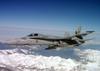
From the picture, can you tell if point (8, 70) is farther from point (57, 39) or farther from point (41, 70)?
point (57, 39)

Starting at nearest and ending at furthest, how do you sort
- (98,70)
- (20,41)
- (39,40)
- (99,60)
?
(20,41), (39,40), (98,70), (99,60)

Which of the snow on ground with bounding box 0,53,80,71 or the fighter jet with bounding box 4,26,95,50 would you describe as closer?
the fighter jet with bounding box 4,26,95,50

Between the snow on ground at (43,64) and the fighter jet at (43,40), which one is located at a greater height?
the fighter jet at (43,40)

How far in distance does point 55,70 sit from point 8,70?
252 feet

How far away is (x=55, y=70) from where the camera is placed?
4065 inches

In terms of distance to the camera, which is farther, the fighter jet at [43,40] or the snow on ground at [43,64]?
the snow on ground at [43,64]

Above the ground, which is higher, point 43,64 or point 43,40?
point 43,40

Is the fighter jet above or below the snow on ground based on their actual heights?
above

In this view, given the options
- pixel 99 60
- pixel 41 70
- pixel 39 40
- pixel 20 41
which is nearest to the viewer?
pixel 20 41

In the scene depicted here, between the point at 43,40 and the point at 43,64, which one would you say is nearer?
the point at 43,40

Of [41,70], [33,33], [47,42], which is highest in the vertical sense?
[33,33]

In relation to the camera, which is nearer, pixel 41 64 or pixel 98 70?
pixel 98 70

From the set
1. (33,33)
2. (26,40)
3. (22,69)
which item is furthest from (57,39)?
(22,69)

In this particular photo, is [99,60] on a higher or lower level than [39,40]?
lower
